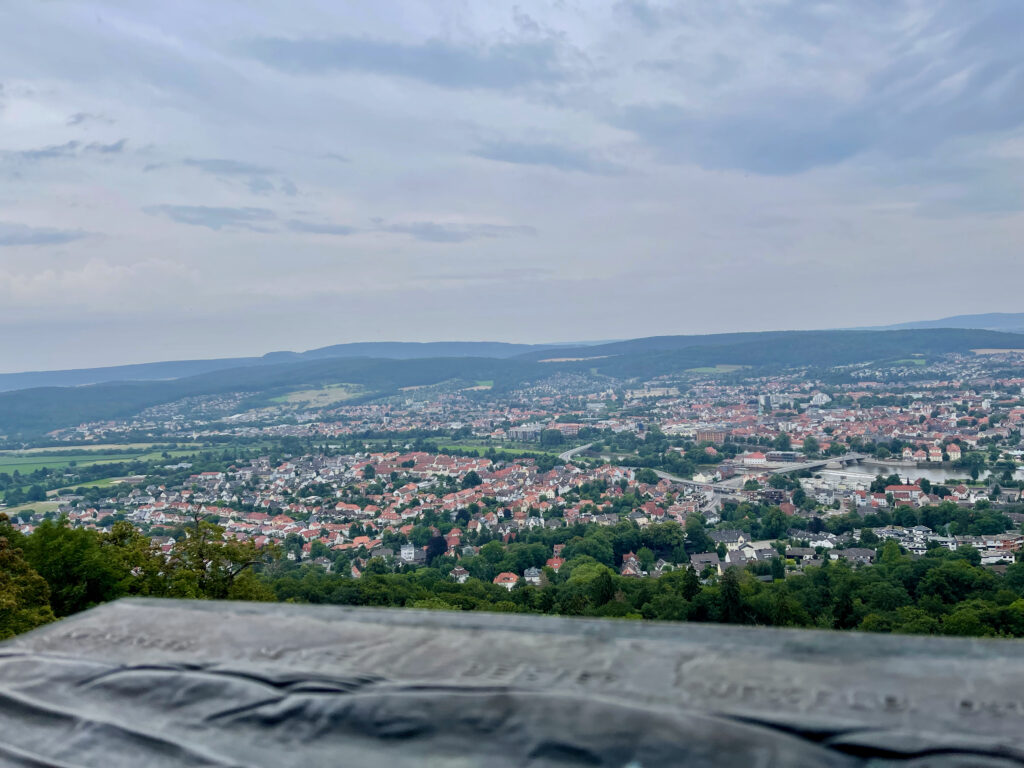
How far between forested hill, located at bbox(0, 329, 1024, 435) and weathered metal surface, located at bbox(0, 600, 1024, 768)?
89838 mm

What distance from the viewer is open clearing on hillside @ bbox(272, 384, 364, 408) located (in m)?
88.5

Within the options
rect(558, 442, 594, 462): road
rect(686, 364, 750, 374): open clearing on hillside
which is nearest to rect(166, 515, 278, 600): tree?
rect(558, 442, 594, 462): road

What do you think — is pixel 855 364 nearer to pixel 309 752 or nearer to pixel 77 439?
pixel 77 439

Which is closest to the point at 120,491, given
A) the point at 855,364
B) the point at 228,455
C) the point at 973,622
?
the point at 228,455

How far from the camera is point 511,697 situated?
0.66 m

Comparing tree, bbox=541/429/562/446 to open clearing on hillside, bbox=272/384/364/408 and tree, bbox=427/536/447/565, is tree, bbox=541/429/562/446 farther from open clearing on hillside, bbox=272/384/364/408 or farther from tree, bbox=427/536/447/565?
open clearing on hillside, bbox=272/384/364/408

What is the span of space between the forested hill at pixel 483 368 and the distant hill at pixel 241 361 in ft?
108

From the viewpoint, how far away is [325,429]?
64.6 metres

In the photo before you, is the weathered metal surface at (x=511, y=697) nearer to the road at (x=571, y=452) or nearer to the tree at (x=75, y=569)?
the tree at (x=75, y=569)

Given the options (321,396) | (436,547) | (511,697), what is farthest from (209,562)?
(321,396)

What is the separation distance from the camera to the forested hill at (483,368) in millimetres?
85125

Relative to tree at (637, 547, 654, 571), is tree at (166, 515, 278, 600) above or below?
above

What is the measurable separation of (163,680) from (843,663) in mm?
728

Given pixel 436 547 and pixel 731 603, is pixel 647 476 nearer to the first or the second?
pixel 436 547
